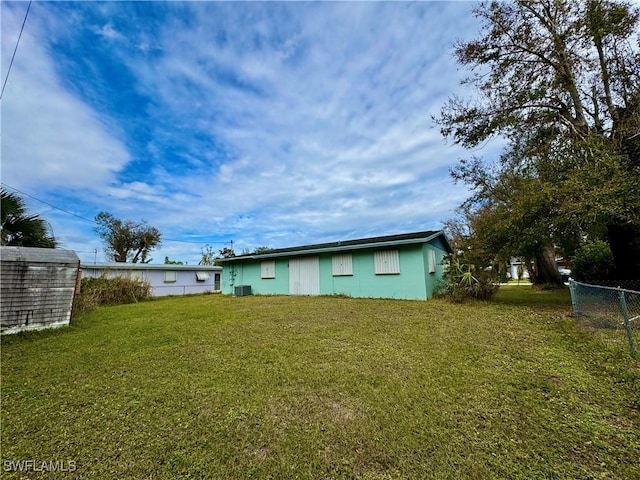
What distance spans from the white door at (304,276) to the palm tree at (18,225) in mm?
9153

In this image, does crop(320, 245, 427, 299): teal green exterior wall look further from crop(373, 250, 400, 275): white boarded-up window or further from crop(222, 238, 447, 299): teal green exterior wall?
crop(373, 250, 400, 275): white boarded-up window

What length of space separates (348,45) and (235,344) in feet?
27.0

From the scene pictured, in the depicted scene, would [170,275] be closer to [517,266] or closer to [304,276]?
[304,276]

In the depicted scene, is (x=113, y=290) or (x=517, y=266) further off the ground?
(x=517, y=266)

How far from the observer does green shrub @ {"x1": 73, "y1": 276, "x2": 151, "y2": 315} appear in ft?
38.0

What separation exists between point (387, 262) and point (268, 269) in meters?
6.99

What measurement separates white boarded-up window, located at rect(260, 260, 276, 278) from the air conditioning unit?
113 centimetres

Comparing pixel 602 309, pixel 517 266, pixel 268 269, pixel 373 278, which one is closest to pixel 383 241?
pixel 373 278

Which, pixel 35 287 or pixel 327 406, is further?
pixel 35 287

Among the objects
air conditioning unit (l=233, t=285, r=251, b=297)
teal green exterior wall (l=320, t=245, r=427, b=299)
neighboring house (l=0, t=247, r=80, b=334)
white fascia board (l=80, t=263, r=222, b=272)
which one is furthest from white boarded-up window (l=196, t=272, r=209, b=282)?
neighboring house (l=0, t=247, r=80, b=334)

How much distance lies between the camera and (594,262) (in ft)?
42.9

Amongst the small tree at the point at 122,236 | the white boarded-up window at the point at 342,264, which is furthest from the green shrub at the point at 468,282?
the small tree at the point at 122,236

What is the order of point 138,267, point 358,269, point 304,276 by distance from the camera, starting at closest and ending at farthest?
point 358,269
point 304,276
point 138,267

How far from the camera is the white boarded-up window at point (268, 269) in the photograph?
48.6 ft
